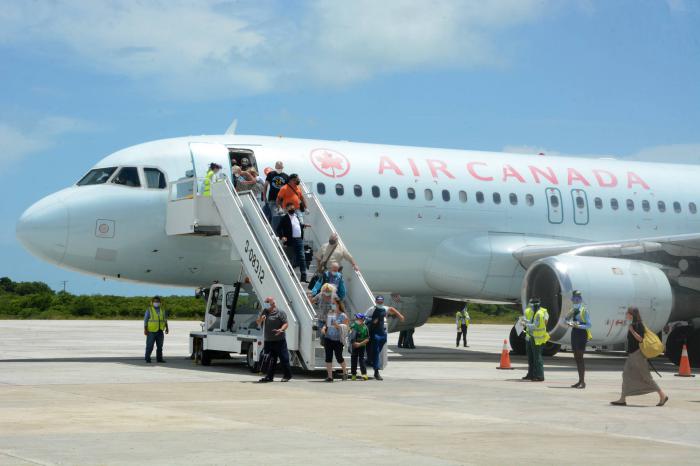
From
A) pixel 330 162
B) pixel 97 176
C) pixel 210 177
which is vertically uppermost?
pixel 330 162

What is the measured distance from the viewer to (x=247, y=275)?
61.8 feet

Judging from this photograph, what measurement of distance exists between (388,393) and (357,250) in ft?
22.1

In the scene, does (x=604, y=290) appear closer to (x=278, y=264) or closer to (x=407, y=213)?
(x=407, y=213)

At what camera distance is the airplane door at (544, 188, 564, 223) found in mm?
23375

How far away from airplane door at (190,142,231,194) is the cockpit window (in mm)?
1605

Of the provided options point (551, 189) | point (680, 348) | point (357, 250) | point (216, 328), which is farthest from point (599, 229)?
point (216, 328)

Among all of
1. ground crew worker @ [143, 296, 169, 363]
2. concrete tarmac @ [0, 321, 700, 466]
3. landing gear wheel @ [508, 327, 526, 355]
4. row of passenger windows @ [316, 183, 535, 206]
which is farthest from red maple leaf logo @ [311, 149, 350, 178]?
landing gear wheel @ [508, 327, 526, 355]

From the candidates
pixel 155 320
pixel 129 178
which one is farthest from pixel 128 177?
pixel 155 320

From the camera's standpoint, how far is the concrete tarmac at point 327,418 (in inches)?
358

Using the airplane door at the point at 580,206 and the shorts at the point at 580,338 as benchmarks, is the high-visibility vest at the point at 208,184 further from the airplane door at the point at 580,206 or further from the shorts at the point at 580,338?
the airplane door at the point at 580,206

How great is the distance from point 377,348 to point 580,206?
8.30 m

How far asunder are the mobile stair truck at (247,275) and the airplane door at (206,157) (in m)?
0.02

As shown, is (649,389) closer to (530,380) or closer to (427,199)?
(530,380)

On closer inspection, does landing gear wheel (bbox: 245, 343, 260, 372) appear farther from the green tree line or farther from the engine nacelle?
the green tree line
